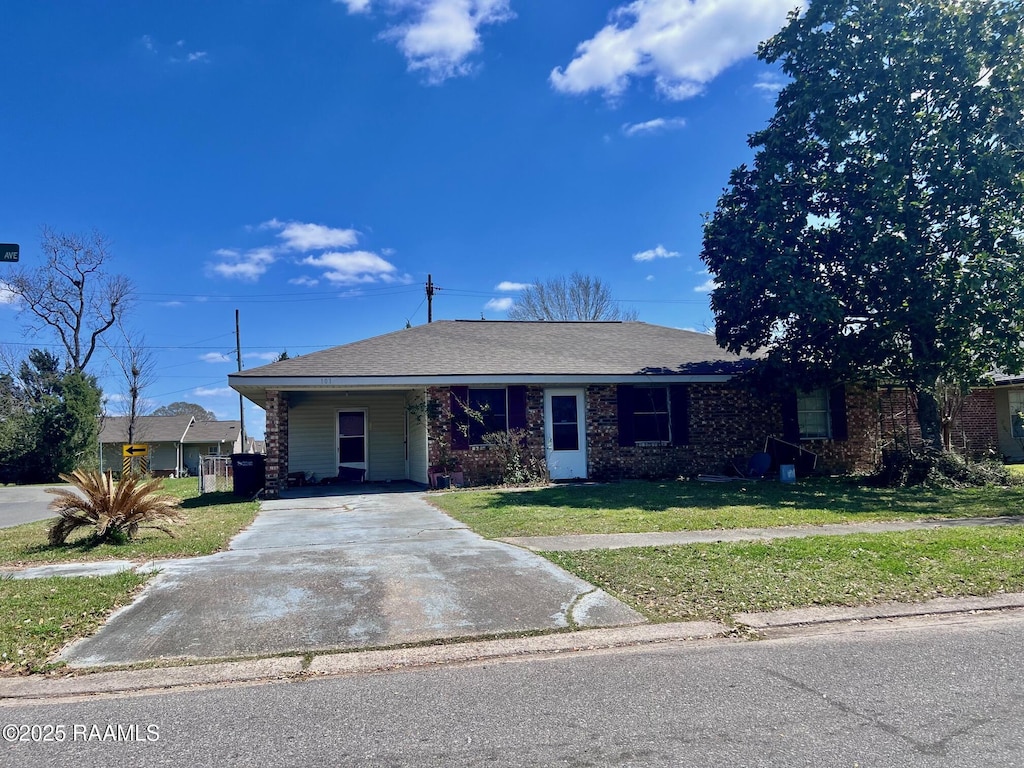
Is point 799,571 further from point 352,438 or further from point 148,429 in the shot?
point 148,429

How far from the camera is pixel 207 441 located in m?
51.3

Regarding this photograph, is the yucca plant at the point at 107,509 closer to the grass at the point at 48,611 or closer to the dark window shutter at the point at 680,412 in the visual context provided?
the grass at the point at 48,611

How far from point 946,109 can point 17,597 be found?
675 inches

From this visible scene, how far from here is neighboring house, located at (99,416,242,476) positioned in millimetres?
47875

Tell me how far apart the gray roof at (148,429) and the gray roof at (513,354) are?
3739 cm

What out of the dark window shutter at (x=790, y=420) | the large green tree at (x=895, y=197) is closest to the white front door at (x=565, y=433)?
the large green tree at (x=895, y=197)

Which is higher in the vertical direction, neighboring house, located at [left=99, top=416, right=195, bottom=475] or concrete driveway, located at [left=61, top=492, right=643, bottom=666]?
neighboring house, located at [left=99, top=416, right=195, bottom=475]

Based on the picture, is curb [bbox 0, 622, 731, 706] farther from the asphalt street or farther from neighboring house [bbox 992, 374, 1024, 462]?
neighboring house [bbox 992, 374, 1024, 462]

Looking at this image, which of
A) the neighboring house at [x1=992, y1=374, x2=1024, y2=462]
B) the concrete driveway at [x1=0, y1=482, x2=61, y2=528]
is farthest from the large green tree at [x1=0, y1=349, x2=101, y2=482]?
the neighboring house at [x1=992, y1=374, x2=1024, y2=462]

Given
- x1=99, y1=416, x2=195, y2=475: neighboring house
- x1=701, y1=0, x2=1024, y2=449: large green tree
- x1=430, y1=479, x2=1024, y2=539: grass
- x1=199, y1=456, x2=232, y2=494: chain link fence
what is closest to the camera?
x1=430, y1=479, x2=1024, y2=539: grass

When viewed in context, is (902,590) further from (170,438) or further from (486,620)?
(170,438)

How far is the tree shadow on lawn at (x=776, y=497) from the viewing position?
37.3 feet

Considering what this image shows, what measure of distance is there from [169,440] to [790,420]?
45028mm

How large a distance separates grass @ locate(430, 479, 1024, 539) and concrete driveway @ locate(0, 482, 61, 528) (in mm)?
8229
